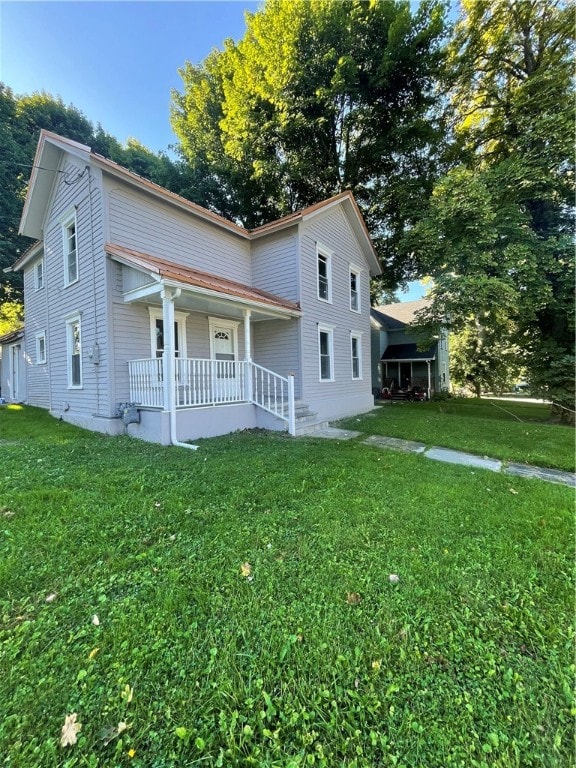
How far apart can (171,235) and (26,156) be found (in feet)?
48.0

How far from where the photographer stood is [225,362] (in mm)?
7918

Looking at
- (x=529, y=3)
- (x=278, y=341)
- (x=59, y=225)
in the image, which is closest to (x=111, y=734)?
(x=278, y=341)

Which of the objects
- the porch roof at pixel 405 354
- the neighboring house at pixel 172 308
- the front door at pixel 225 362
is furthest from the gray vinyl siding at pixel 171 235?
the porch roof at pixel 405 354

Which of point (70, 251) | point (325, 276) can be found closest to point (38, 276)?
point (70, 251)

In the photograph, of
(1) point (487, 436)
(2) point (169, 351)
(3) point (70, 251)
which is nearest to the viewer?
(2) point (169, 351)

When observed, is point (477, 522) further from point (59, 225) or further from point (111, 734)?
point (59, 225)

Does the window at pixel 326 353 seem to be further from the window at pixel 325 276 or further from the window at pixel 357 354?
the window at pixel 357 354

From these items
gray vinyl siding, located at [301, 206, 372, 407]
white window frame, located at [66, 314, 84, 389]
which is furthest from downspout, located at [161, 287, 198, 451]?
gray vinyl siding, located at [301, 206, 372, 407]

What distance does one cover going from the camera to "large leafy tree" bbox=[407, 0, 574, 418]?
1005 centimetres

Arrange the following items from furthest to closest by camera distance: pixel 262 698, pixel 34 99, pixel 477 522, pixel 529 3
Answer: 1. pixel 34 99
2. pixel 529 3
3. pixel 477 522
4. pixel 262 698

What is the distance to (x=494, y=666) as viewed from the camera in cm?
183

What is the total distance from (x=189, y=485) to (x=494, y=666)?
3.50 m

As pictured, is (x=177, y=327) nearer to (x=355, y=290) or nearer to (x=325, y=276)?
(x=325, y=276)

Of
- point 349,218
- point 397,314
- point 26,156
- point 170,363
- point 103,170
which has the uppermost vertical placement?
point 26,156
